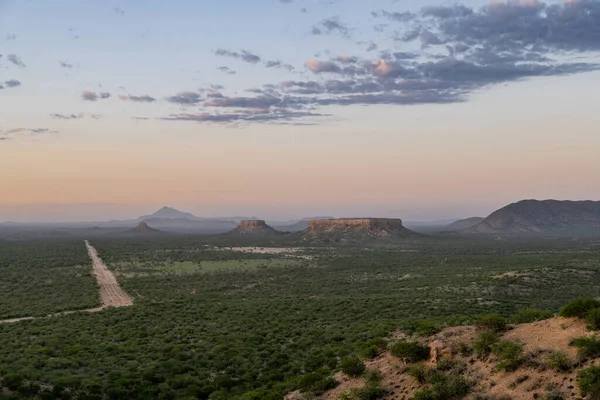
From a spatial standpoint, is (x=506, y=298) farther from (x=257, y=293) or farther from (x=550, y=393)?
(x=550, y=393)

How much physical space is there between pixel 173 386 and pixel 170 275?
147 ft

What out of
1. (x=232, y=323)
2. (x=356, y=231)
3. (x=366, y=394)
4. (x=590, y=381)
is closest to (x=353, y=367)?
(x=366, y=394)

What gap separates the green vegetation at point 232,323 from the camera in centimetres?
1856

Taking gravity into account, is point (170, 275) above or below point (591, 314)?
below

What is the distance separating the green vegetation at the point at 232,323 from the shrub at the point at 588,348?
3708mm

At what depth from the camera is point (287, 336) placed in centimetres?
2619

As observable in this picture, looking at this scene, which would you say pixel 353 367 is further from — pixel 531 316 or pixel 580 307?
pixel 531 316

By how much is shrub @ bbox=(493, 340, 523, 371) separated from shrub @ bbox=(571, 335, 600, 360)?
4.88 ft

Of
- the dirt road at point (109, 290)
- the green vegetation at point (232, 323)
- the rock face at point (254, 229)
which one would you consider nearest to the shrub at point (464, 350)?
the green vegetation at point (232, 323)

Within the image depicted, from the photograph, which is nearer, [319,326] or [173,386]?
[173,386]

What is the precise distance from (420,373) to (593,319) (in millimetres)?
5143

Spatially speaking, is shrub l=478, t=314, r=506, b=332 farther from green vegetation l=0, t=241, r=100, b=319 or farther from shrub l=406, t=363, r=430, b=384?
green vegetation l=0, t=241, r=100, b=319

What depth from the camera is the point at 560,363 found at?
11828mm

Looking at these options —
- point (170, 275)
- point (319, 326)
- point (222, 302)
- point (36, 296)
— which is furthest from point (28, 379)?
point (170, 275)
